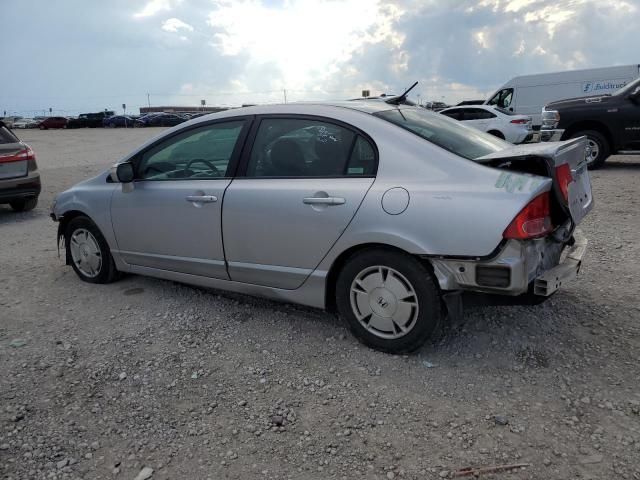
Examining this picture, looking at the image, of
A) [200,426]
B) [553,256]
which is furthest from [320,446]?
[553,256]

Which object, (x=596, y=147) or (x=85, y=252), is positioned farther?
(x=596, y=147)

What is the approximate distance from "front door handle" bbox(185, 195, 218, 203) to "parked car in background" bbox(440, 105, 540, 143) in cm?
1226

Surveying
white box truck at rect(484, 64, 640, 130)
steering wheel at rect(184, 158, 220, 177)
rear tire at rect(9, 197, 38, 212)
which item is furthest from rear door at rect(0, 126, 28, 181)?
white box truck at rect(484, 64, 640, 130)

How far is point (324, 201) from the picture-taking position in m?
3.23

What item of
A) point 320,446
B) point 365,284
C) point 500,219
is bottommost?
point 320,446

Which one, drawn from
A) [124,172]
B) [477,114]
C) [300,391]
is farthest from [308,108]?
[477,114]

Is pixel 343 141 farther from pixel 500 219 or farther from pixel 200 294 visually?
pixel 200 294

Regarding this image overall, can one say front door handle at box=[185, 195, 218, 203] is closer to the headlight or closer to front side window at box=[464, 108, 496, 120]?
the headlight

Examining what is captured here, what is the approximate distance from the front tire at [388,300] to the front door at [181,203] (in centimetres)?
107

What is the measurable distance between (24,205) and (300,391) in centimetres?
748

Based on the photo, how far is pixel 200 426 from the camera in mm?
2697

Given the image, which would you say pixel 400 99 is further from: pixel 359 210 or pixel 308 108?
pixel 359 210

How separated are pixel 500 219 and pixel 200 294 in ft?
8.62

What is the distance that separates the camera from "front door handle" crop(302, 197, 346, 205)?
3.19 m
